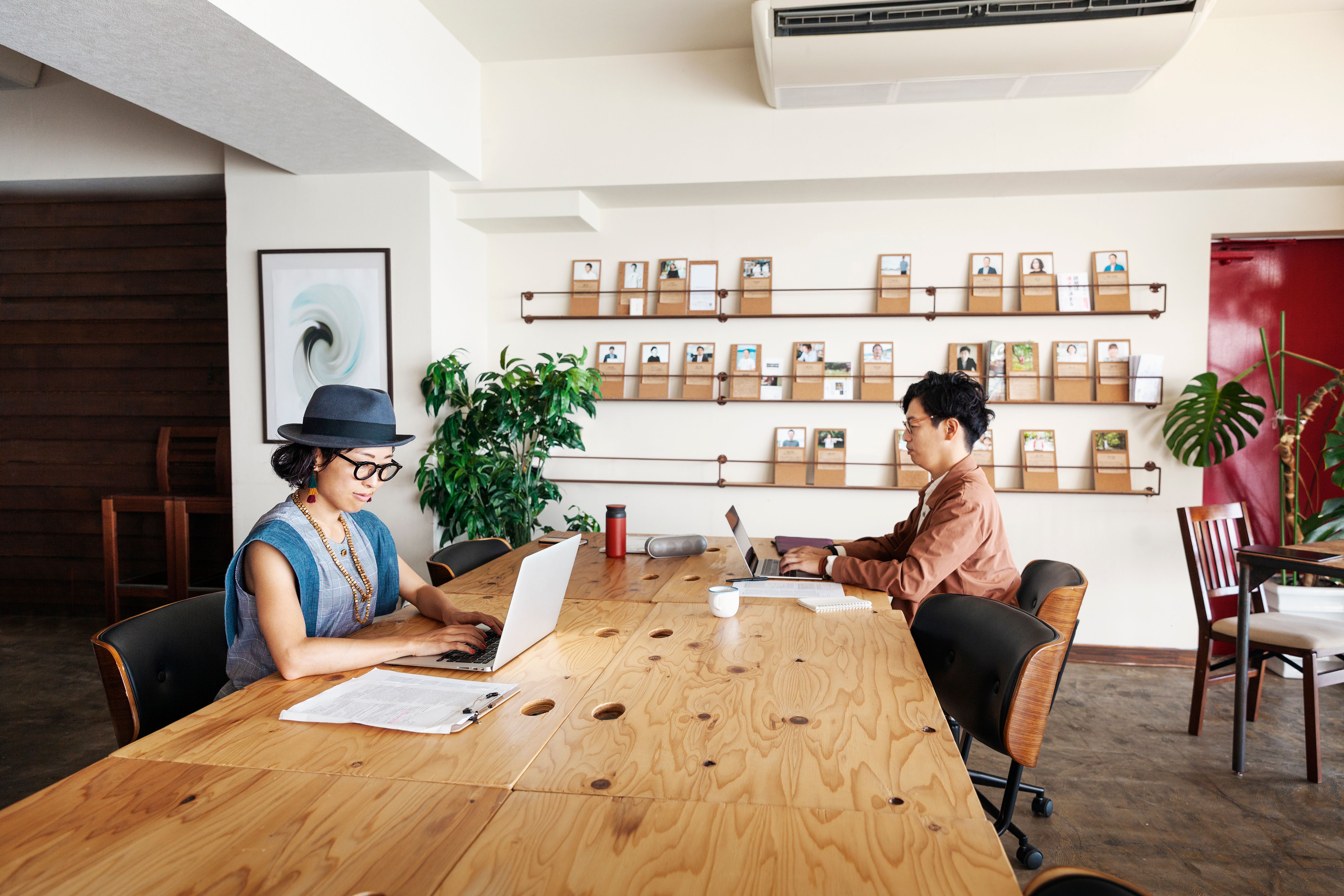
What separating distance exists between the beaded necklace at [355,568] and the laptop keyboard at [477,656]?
45cm

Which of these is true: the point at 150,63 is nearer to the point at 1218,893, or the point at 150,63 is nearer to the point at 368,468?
the point at 368,468

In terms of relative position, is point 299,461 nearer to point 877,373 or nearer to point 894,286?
point 877,373

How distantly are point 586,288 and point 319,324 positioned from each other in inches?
60.1

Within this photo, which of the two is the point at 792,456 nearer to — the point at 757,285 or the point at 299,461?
the point at 757,285

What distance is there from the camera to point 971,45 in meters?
3.37

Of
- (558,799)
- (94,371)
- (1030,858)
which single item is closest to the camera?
(558,799)

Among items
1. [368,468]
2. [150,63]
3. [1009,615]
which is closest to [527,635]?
[368,468]

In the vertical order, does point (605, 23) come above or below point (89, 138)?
above

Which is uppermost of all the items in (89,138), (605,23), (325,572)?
(605,23)

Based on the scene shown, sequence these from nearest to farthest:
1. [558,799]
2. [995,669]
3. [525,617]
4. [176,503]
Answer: [558,799] < [525,617] < [995,669] < [176,503]

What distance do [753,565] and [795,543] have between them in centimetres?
54

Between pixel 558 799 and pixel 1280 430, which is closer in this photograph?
pixel 558 799

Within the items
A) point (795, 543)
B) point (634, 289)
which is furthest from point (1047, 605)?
point (634, 289)

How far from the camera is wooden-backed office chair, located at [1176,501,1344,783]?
2.91m
